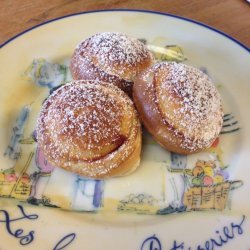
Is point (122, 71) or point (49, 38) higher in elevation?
point (49, 38)

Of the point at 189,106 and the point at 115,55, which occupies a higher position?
the point at 115,55

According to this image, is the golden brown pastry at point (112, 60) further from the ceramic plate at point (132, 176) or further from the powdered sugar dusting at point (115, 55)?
the ceramic plate at point (132, 176)

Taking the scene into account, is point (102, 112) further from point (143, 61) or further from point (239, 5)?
point (239, 5)

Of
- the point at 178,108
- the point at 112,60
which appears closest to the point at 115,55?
the point at 112,60

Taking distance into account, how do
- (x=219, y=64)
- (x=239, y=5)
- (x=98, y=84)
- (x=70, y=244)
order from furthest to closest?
(x=239, y=5) < (x=219, y=64) < (x=98, y=84) < (x=70, y=244)

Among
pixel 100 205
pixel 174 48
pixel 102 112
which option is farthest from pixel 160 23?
pixel 100 205

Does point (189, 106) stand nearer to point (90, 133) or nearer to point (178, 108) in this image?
point (178, 108)
